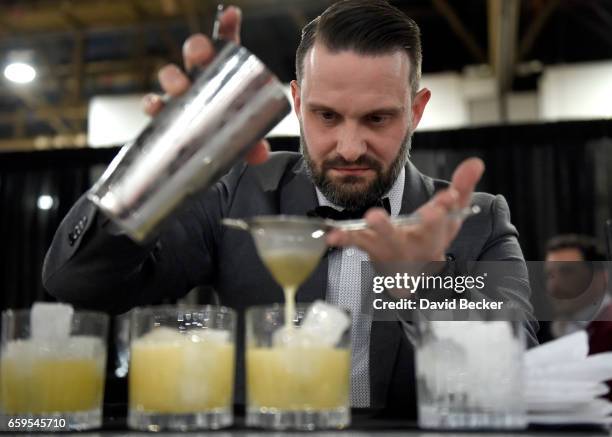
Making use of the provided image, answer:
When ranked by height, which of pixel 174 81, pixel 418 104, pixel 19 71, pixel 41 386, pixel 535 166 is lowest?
pixel 41 386

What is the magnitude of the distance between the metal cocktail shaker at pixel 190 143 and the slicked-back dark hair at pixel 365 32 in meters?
0.78

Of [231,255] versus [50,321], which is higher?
[231,255]

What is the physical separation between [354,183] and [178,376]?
3.10 feet

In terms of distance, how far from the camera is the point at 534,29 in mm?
6672

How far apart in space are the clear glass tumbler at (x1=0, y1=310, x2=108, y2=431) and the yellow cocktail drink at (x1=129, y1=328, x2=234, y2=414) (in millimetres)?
82

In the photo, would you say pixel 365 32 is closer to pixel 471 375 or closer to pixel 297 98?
pixel 297 98

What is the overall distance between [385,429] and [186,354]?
299 mm

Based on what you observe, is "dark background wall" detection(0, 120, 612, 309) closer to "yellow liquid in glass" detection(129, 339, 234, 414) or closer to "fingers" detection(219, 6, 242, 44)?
"fingers" detection(219, 6, 242, 44)

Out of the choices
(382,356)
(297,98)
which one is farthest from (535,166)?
(382,356)

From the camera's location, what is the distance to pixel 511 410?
1.04 meters

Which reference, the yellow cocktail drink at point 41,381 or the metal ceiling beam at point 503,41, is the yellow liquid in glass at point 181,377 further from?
the metal ceiling beam at point 503,41

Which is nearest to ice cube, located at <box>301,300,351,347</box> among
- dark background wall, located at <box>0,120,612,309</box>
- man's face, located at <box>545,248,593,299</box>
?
man's face, located at <box>545,248,593,299</box>

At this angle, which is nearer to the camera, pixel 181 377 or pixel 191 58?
pixel 181 377

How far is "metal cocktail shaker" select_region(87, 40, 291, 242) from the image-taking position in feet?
3.70
